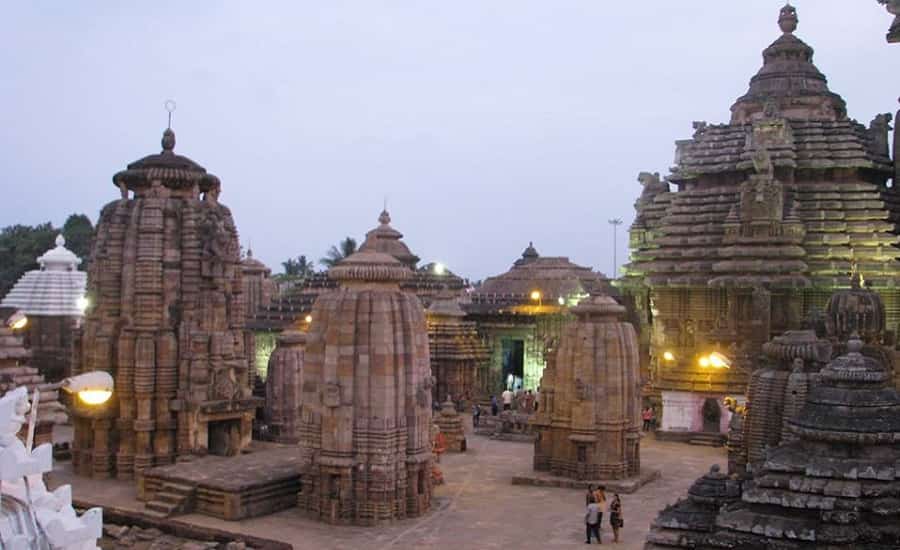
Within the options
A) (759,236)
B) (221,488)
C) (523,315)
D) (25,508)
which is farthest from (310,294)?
(25,508)

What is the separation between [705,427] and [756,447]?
1521 centimetres

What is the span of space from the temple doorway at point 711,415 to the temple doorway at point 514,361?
1375 centimetres

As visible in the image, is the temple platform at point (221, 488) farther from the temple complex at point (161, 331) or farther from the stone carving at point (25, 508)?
the stone carving at point (25, 508)

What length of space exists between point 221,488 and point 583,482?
8.84m

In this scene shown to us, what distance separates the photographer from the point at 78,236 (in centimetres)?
6688

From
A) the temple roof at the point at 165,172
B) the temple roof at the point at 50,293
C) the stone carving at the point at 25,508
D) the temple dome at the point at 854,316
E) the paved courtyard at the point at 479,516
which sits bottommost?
the paved courtyard at the point at 479,516

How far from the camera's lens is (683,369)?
33094mm

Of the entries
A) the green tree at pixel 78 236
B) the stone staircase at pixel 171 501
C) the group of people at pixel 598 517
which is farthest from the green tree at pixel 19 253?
the group of people at pixel 598 517

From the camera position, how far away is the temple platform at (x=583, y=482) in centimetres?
2369

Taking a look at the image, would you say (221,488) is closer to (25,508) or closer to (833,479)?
(833,479)

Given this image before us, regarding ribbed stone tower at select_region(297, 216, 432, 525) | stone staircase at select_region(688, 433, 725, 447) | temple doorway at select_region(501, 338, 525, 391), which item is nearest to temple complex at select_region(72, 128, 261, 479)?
ribbed stone tower at select_region(297, 216, 432, 525)

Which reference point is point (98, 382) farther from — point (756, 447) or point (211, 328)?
point (211, 328)

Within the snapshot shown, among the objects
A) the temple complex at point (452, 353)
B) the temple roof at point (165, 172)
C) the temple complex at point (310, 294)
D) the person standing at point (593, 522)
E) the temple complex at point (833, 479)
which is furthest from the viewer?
the temple complex at point (310, 294)

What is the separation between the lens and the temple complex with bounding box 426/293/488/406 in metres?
39.7
